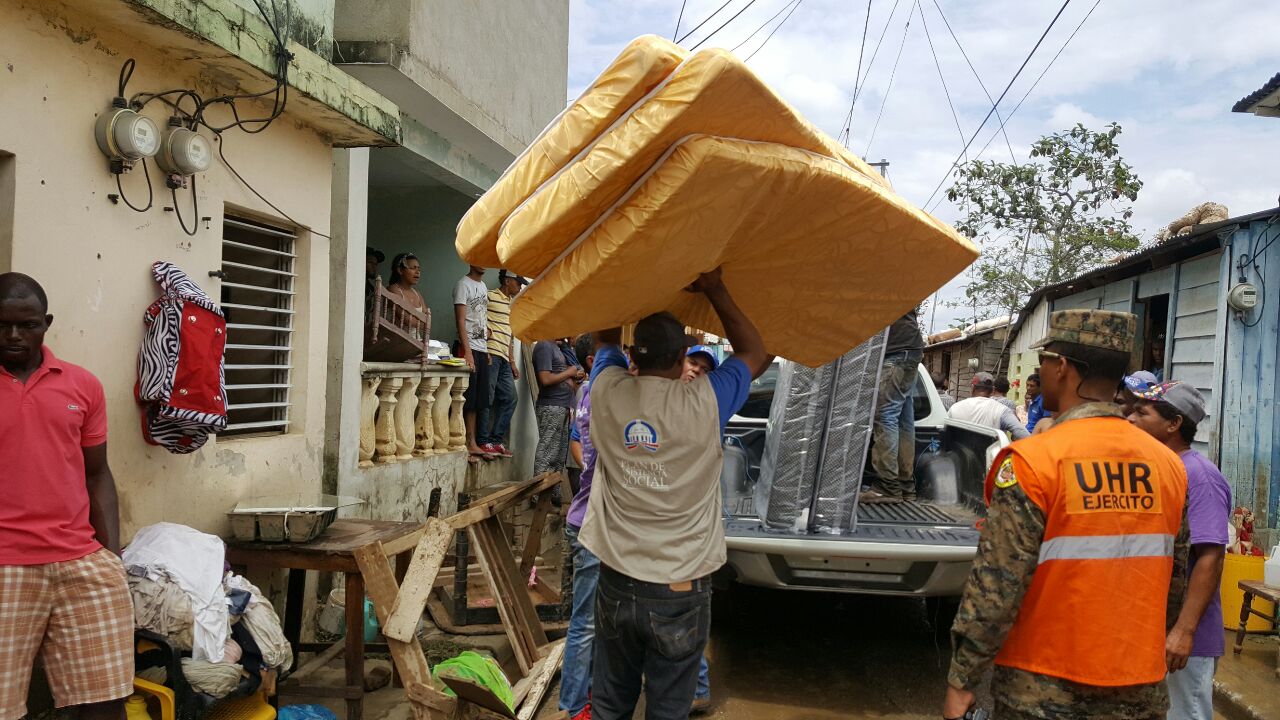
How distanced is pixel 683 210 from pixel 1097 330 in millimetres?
1142

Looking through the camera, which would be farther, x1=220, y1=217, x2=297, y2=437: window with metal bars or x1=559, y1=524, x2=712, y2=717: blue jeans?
x1=220, y1=217, x2=297, y2=437: window with metal bars

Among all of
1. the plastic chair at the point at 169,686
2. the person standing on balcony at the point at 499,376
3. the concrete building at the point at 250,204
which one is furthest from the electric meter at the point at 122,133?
the person standing on balcony at the point at 499,376

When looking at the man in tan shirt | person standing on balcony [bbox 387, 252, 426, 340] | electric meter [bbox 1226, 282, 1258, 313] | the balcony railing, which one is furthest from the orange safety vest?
electric meter [bbox 1226, 282, 1258, 313]

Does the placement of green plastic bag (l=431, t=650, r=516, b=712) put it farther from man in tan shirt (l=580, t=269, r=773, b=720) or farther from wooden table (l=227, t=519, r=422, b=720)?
man in tan shirt (l=580, t=269, r=773, b=720)

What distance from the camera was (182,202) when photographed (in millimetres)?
3811

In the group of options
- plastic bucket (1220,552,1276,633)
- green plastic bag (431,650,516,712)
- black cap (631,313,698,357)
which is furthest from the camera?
plastic bucket (1220,552,1276,633)

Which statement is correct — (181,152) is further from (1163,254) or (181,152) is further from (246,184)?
(1163,254)

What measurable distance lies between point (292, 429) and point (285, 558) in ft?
3.95

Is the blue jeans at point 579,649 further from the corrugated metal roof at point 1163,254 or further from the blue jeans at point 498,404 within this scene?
the corrugated metal roof at point 1163,254

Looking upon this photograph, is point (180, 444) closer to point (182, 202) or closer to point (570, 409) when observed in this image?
point (182, 202)

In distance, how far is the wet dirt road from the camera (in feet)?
14.3

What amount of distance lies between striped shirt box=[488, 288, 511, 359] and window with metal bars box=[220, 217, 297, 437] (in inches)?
122

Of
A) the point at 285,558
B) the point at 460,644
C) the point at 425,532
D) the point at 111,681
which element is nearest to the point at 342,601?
the point at 460,644

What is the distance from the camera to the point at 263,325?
15.5 feet
